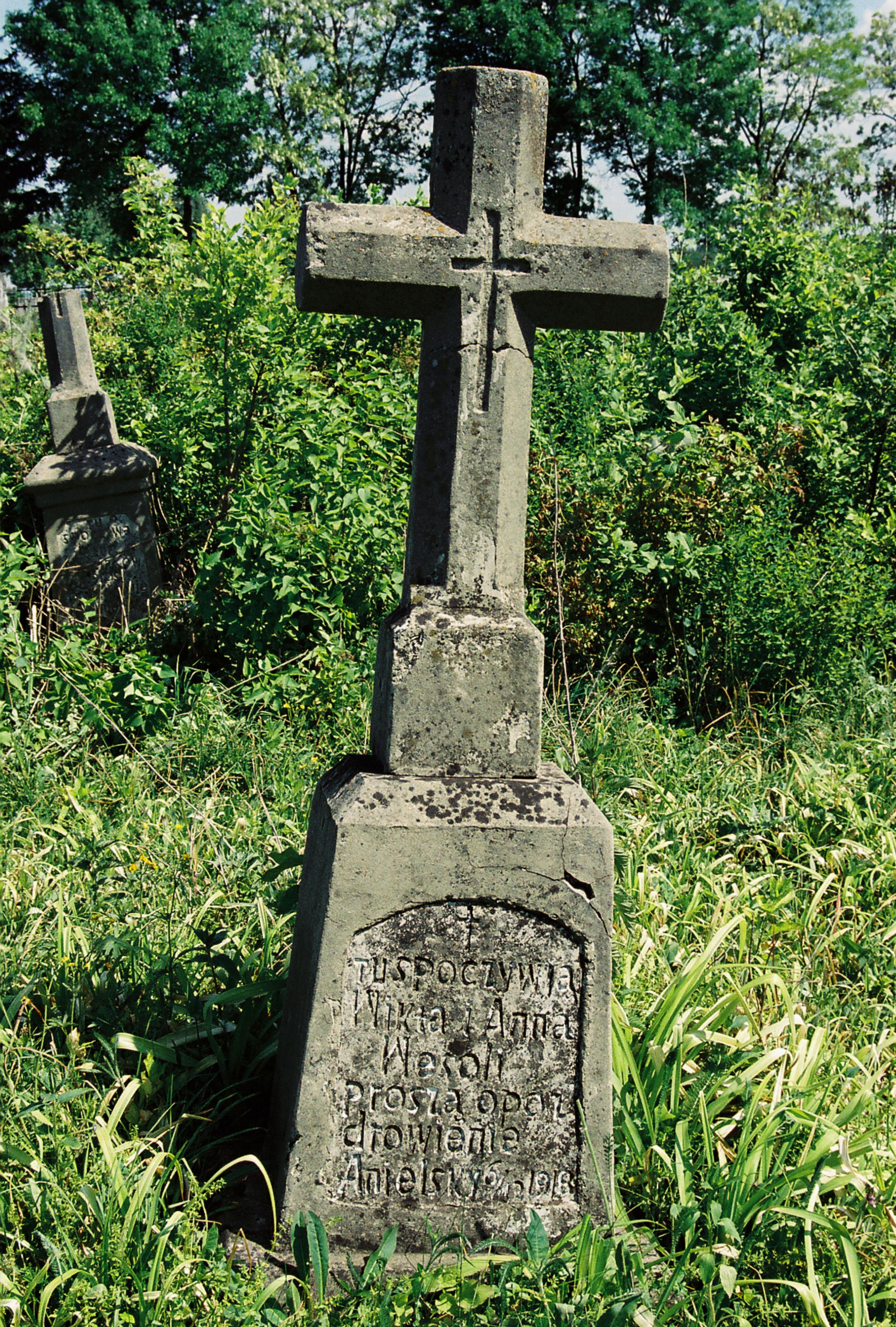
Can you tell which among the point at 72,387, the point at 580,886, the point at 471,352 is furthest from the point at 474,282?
the point at 72,387

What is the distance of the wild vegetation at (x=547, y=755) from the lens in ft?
7.07

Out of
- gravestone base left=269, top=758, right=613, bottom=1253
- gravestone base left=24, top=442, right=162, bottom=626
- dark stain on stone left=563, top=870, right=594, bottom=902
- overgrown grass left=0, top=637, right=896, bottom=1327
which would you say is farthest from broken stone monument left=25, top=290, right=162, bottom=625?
dark stain on stone left=563, top=870, right=594, bottom=902

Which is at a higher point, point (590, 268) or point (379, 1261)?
point (590, 268)

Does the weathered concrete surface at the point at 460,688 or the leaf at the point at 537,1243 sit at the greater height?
the weathered concrete surface at the point at 460,688

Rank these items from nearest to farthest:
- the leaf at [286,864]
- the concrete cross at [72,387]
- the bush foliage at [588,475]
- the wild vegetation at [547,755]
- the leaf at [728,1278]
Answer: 1. the leaf at [728,1278]
2. the wild vegetation at [547,755]
3. the leaf at [286,864]
4. the bush foliage at [588,475]
5. the concrete cross at [72,387]

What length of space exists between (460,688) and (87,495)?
4.27 m

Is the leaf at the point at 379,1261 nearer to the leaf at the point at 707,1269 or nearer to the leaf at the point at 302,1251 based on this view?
the leaf at the point at 302,1251

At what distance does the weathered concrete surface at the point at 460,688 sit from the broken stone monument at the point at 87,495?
12.8 ft

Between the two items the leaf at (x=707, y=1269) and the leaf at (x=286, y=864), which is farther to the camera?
the leaf at (x=286, y=864)

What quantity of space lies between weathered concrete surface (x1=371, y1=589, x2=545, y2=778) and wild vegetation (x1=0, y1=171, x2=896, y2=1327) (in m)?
0.68

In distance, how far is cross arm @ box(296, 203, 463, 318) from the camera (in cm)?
212

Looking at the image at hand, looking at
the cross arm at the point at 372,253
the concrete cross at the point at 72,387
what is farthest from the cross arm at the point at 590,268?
the concrete cross at the point at 72,387

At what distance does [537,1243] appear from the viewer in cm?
212

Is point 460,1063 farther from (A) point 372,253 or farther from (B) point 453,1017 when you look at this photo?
(A) point 372,253
